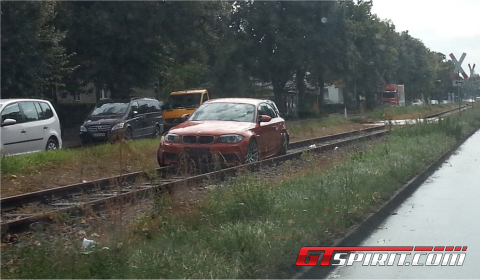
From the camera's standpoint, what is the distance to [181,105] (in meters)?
32.8

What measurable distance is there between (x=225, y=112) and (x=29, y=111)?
16.9 ft

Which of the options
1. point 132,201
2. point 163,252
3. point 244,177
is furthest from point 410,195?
point 163,252

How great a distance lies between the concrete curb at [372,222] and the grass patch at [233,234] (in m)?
0.12

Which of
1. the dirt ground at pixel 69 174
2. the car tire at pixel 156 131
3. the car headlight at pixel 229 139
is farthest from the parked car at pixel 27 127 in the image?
the car tire at pixel 156 131

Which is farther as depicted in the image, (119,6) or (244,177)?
(119,6)

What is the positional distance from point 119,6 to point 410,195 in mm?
20853

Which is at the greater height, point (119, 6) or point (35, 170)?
point (119, 6)

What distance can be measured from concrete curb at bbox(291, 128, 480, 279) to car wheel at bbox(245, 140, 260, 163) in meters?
3.39

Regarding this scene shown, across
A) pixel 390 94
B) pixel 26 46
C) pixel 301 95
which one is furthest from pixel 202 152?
pixel 390 94

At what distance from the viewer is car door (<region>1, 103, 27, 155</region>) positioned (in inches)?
615

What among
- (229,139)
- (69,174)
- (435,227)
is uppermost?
(229,139)

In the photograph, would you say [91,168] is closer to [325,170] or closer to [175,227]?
[325,170]

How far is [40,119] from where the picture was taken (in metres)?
17.1

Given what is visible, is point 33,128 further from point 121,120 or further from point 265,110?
point 121,120
